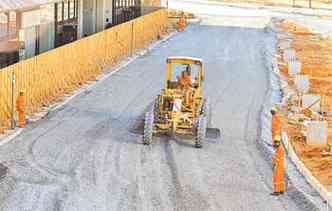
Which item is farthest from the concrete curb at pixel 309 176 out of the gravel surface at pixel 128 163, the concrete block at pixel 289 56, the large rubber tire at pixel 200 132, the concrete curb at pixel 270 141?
the concrete block at pixel 289 56

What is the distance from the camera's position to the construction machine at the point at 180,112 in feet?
73.4

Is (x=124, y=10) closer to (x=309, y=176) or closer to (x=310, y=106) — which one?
(x=310, y=106)

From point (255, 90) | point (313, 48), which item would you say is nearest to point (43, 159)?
point (255, 90)

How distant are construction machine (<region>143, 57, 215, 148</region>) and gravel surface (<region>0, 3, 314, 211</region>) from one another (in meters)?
0.37

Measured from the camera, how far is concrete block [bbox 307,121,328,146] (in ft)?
84.6

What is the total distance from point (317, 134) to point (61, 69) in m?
10.3

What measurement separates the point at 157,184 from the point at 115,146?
3.94 m

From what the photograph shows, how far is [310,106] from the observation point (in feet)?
103

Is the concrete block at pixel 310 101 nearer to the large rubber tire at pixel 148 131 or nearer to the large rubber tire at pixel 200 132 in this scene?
the large rubber tire at pixel 200 132

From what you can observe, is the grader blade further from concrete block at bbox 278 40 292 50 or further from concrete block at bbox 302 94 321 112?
concrete block at bbox 278 40 292 50

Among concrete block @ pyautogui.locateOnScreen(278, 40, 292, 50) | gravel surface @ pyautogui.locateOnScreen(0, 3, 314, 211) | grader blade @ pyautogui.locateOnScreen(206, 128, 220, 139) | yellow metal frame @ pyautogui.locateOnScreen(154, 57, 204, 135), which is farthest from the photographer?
concrete block @ pyautogui.locateOnScreen(278, 40, 292, 50)

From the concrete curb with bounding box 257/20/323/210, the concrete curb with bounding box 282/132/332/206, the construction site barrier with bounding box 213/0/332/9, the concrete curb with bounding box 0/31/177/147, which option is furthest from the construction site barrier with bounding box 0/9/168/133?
the construction site barrier with bounding box 213/0/332/9

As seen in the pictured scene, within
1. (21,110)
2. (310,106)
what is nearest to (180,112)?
(21,110)

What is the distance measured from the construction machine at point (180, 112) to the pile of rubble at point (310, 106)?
3418mm
